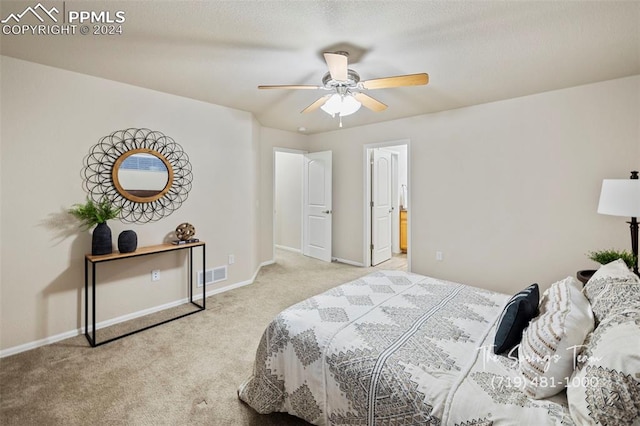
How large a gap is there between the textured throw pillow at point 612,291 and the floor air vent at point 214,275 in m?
3.52

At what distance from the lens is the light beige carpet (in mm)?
1741

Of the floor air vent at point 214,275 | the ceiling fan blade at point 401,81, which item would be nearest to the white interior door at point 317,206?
the floor air vent at point 214,275

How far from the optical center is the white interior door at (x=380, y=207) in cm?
502

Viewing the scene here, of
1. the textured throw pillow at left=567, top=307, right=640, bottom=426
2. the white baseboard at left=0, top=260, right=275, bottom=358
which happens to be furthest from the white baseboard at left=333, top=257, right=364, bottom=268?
the textured throw pillow at left=567, top=307, right=640, bottom=426

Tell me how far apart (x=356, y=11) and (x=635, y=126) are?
2.97 metres

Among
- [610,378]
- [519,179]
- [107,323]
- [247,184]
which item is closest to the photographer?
[610,378]

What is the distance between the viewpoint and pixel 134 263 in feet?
10.1

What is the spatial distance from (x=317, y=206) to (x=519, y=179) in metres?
3.23

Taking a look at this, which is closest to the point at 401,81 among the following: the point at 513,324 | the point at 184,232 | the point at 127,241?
the point at 513,324

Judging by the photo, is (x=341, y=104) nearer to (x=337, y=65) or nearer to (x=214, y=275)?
(x=337, y=65)

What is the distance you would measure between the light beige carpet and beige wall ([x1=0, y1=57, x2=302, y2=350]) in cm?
38

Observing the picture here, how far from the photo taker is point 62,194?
2639mm

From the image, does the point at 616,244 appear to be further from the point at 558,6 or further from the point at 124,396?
the point at 124,396

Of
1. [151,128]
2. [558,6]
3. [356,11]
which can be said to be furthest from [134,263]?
[558,6]
